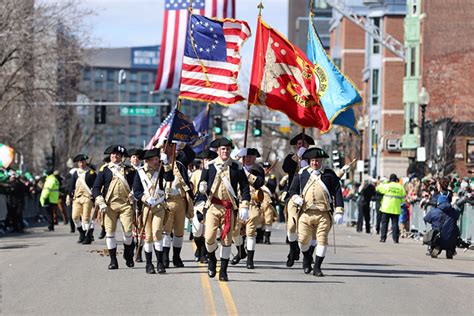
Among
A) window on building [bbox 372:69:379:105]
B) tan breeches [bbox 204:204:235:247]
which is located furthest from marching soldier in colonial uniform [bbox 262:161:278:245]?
window on building [bbox 372:69:379:105]

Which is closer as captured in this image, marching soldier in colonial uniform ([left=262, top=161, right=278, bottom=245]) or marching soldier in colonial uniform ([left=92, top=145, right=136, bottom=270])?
marching soldier in colonial uniform ([left=92, top=145, right=136, bottom=270])

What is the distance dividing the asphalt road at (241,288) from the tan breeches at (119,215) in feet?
2.27

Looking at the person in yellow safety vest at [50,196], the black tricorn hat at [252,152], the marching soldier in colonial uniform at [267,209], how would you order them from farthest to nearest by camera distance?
the person in yellow safety vest at [50,196] → the marching soldier in colonial uniform at [267,209] → the black tricorn hat at [252,152]

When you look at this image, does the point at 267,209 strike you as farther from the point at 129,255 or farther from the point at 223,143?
the point at 223,143

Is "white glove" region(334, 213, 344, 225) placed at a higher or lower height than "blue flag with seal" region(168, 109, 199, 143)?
lower

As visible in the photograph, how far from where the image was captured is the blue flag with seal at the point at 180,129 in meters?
18.6

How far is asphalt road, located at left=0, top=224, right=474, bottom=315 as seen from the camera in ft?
44.9

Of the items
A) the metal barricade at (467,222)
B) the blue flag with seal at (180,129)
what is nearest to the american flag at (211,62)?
the blue flag with seal at (180,129)

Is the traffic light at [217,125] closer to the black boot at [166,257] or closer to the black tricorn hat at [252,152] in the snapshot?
the black tricorn hat at [252,152]

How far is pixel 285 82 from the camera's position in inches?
790

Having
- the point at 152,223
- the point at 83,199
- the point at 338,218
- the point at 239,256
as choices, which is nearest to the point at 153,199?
the point at 152,223

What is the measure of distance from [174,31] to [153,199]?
743 inches

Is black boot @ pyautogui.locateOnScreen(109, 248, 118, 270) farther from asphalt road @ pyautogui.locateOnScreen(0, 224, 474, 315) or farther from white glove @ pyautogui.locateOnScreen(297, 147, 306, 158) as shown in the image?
white glove @ pyautogui.locateOnScreen(297, 147, 306, 158)

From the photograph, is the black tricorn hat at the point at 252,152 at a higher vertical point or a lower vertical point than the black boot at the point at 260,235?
higher
